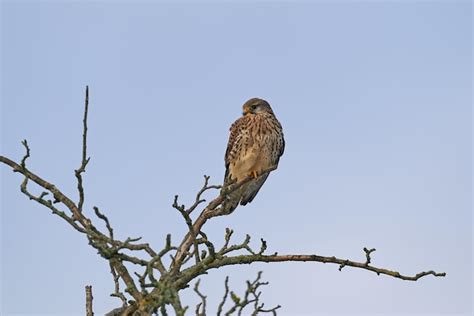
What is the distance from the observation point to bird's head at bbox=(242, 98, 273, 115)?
309 inches

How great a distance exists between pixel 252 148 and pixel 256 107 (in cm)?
73

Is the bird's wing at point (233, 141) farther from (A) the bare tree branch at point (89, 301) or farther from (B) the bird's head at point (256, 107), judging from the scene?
(A) the bare tree branch at point (89, 301)

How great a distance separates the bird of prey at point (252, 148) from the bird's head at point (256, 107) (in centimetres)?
7

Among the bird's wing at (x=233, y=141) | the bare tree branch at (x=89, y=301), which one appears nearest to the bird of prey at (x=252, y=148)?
the bird's wing at (x=233, y=141)

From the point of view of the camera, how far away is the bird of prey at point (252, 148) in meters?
7.36

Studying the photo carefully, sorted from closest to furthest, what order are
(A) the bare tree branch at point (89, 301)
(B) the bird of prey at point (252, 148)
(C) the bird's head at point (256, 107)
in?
(A) the bare tree branch at point (89, 301) → (B) the bird of prey at point (252, 148) → (C) the bird's head at point (256, 107)

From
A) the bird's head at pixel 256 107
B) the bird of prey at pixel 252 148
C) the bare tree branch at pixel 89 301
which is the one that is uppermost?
the bird's head at pixel 256 107

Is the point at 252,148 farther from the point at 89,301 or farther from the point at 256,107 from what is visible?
the point at 89,301

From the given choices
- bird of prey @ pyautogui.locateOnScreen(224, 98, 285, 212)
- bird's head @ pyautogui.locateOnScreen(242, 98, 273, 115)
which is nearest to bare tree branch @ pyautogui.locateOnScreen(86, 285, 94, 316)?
bird of prey @ pyautogui.locateOnScreen(224, 98, 285, 212)

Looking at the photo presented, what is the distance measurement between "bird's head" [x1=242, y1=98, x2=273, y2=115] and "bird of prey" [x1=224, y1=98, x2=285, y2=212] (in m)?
0.07

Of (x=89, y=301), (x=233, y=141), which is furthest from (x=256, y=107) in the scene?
(x=89, y=301)

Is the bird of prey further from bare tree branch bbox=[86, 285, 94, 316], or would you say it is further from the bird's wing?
bare tree branch bbox=[86, 285, 94, 316]

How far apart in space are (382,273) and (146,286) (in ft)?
6.17

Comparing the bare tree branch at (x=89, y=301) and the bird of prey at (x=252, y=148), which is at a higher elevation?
the bird of prey at (x=252, y=148)
